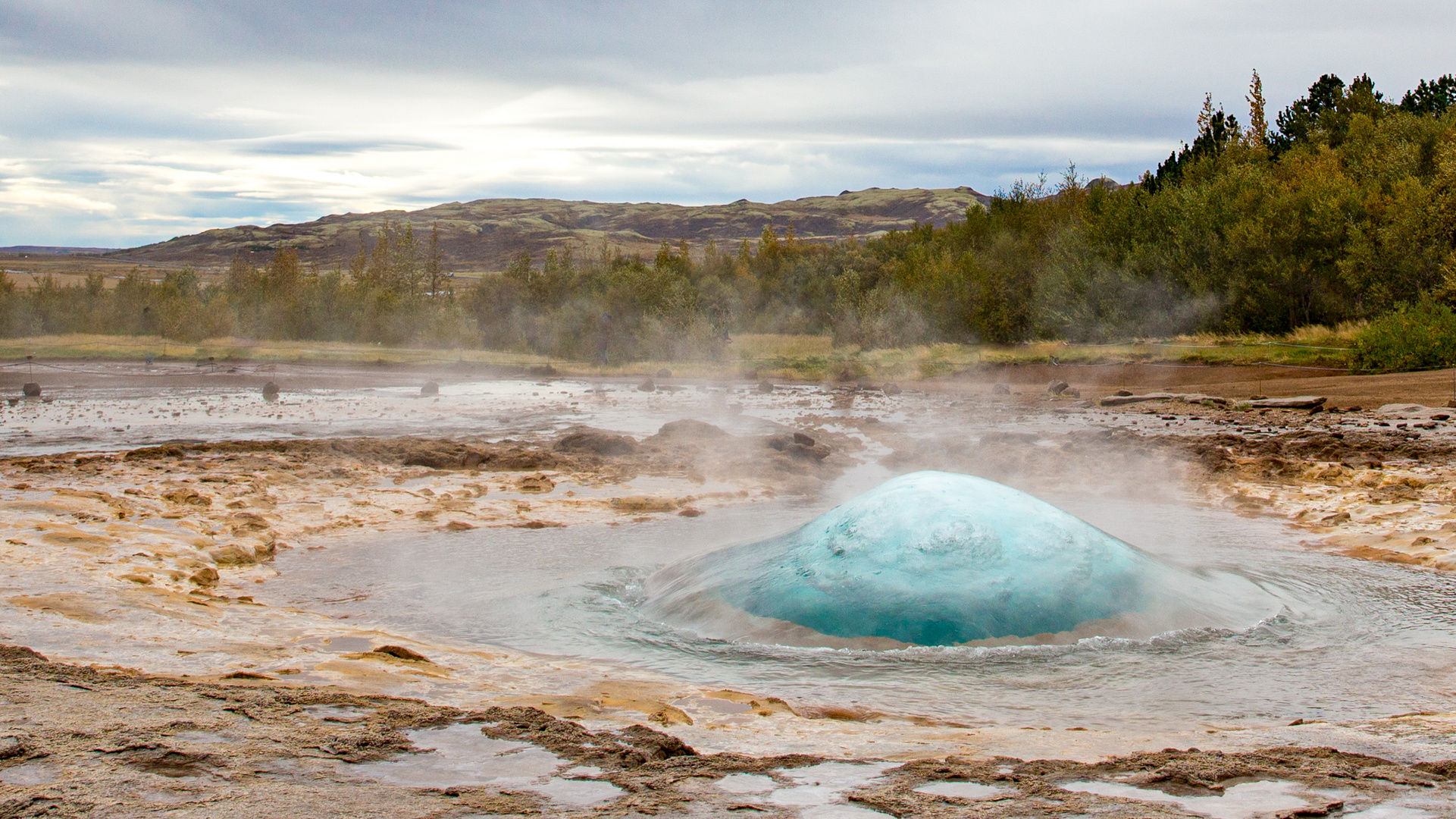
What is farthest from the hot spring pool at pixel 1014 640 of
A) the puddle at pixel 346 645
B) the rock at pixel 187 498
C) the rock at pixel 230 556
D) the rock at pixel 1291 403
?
the rock at pixel 1291 403

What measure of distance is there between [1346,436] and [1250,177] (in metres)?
27.6

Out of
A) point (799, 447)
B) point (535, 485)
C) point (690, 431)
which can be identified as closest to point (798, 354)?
point (690, 431)

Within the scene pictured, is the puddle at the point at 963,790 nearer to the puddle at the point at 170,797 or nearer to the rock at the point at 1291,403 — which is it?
the puddle at the point at 170,797

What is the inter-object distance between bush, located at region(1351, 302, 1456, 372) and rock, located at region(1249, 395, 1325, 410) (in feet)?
14.0

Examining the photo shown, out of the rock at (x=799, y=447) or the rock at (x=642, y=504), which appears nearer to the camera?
the rock at (x=642, y=504)

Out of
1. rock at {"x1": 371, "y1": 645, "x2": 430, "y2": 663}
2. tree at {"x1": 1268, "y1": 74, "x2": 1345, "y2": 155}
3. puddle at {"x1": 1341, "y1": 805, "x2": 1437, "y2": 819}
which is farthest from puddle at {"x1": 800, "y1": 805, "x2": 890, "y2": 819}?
tree at {"x1": 1268, "y1": 74, "x2": 1345, "y2": 155}

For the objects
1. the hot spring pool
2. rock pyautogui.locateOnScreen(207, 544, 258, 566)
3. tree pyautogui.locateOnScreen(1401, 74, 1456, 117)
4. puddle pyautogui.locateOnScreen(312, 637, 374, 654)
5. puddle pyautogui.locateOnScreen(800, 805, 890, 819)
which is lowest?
the hot spring pool

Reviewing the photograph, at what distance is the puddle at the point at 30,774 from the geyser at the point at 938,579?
3621 millimetres

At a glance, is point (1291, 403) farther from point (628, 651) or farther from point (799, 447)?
point (628, 651)

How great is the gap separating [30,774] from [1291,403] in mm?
21003

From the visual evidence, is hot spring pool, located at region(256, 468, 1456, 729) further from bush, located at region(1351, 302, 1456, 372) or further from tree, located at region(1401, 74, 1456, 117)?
tree, located at region(1401, 74, 1456, 117)

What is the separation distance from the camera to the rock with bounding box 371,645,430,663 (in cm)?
534

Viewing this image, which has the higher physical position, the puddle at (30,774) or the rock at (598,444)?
the puddle at (30,774)

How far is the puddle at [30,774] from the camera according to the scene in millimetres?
2971
